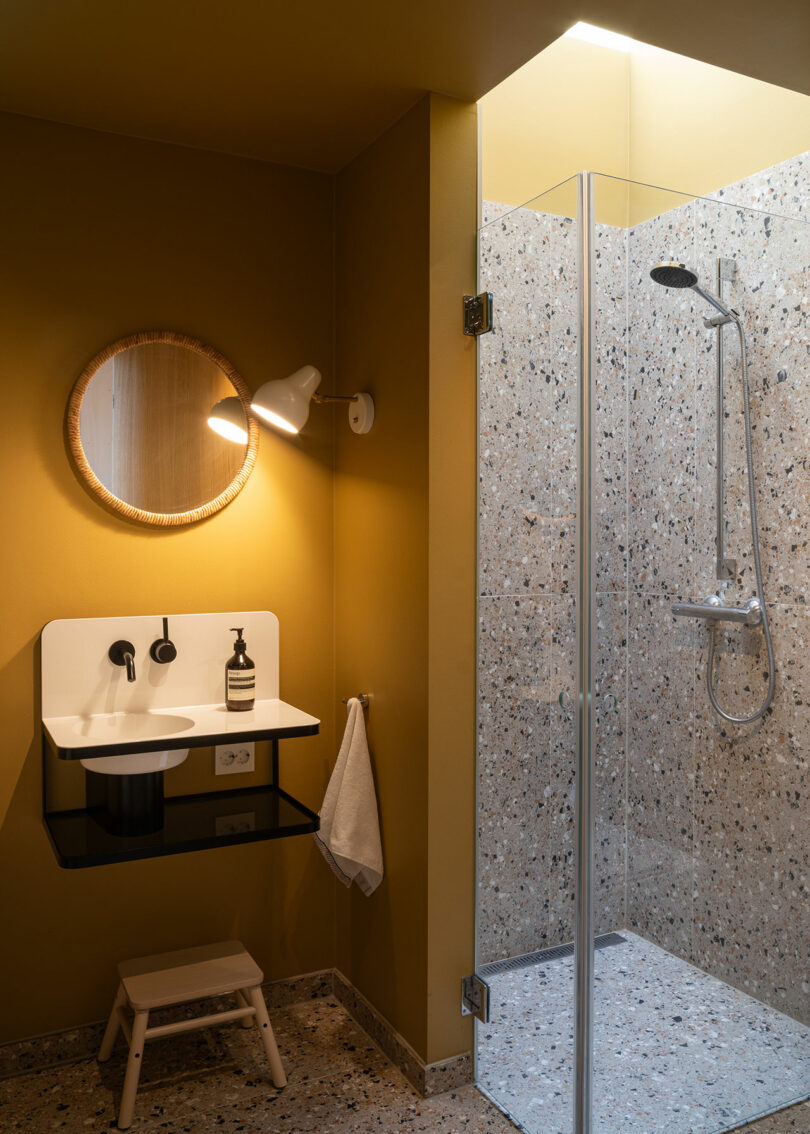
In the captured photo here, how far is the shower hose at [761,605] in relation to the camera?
194 centimetres

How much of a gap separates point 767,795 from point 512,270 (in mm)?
1325

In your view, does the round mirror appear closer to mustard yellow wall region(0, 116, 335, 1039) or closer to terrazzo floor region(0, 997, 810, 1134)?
mustard yellow wall region(0, 116, 335, 1039)

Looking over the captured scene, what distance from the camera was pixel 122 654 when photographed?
2.45 m

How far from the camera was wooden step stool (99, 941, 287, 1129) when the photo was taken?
2.20 meters

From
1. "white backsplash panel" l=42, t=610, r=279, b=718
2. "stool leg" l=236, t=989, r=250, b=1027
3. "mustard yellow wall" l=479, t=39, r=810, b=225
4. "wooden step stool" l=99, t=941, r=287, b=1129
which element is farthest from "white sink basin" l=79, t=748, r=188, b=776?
"mustard yellow wall" l=479, t=39, r=810, b=225

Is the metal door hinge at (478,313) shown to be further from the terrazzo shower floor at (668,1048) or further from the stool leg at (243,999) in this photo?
the stool leg at (243,999)

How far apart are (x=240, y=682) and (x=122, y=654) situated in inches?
12.8

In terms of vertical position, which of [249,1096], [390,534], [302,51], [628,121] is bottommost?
[249,1096]

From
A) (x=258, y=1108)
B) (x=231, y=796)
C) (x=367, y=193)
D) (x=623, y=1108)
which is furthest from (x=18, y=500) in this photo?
(x=623, y=1108)

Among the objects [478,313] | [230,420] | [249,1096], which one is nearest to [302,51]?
[478,313]

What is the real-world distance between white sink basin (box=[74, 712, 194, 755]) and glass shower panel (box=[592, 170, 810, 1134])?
1091 mm

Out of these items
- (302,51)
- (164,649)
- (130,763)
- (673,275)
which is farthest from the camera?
(164,649)

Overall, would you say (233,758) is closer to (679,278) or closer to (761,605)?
(761,605)

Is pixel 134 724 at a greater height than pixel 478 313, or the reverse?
pixel 478 313
